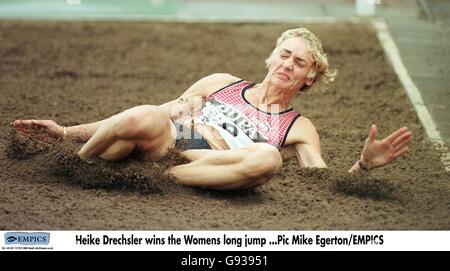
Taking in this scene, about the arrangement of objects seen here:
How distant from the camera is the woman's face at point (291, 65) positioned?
2973 millimetres

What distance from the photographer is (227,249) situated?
2.55 meters

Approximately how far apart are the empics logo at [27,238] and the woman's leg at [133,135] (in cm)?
41

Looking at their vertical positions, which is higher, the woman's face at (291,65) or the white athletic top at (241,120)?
the woman's face at (291,65)

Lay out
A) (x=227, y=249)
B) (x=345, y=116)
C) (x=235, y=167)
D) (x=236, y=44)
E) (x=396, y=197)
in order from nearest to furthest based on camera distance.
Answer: (x=227, y=249) < (x=235, y=167) < (x=396, y=197) < (x=345, y=116) < (x=236, y=44)

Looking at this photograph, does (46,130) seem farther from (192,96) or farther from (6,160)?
(192,96)

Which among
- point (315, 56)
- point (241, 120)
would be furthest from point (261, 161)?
point (315, 56)

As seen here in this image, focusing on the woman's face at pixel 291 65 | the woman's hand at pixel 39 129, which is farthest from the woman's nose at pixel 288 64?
the woman's hand at pixel 39 129

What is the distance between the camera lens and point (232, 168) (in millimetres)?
2732

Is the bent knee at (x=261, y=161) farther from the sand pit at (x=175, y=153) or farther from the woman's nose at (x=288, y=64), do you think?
the woman's nose at (x=288, y=64)

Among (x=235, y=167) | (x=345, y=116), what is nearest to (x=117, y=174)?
(x=235, y=167)

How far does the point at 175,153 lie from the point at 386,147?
707mm

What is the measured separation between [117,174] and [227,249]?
51cm

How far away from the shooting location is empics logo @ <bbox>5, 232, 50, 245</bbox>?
252 centimetres

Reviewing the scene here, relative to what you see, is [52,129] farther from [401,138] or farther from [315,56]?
[401,138]
